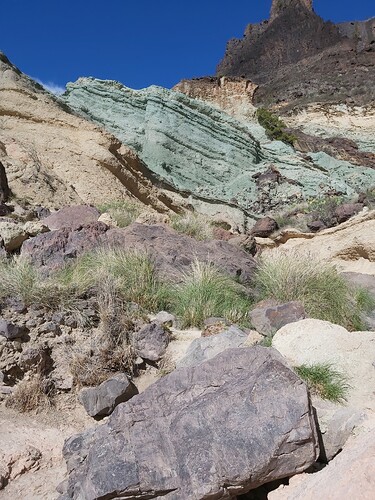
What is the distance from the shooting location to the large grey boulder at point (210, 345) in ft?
12.7

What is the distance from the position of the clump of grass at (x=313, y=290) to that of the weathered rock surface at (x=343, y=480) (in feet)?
9.14

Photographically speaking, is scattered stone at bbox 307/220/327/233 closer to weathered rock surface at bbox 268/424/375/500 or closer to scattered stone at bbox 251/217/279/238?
scattered stone at bbox 251/217/279/238

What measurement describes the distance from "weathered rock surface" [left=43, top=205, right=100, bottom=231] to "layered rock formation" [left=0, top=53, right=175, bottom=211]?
74.4 inches

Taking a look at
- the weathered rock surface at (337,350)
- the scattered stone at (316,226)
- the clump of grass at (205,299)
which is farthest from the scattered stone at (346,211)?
the weathered rock surface at (337,350)

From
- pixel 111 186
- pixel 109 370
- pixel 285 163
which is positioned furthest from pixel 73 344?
pixel 285 163

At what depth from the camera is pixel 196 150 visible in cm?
1853

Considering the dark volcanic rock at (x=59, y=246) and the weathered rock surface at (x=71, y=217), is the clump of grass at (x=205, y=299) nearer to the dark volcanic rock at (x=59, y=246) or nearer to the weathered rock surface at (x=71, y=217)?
the dark volcanic rock at (x=59, y=246)

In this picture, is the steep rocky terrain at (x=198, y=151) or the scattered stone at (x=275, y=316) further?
the steep rocky terrain at (x=198, y=151)

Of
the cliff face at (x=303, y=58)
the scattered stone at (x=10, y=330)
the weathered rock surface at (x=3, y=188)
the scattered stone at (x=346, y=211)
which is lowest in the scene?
the scattered stone at (x=10, y=330)

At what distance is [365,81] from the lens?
4259cm

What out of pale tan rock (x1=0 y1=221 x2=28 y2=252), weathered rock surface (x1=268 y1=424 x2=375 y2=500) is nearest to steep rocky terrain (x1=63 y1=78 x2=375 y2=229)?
pale tan rock (x1=0 y1=221 x2=28 y2=252)

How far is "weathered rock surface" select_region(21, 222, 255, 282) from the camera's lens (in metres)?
5.87

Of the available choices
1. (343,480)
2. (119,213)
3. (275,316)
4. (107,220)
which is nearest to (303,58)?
(119,213)

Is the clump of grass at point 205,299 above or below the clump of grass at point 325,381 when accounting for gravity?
above
